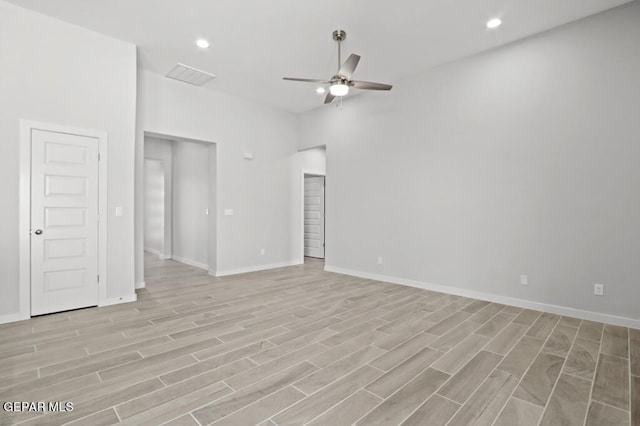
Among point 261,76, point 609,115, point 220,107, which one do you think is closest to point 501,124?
point 609,115

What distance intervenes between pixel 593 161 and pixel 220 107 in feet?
18.5

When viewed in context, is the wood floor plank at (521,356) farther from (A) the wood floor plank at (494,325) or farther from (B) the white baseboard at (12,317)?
(B) the white baseboard at (12,317)

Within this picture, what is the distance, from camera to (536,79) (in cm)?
371

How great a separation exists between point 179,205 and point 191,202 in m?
0.69

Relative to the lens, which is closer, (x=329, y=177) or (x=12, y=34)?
(x=12, y=34)

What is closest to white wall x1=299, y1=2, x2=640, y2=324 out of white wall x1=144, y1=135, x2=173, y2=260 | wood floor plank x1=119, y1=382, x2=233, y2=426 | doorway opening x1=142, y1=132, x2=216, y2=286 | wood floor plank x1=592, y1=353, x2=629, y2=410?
wood floor plank x1=592, y1=353, x2=629, y2=410

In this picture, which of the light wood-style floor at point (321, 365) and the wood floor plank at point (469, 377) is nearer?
the light wood-style floor at point (321, 365)

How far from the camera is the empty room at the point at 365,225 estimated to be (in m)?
2.06

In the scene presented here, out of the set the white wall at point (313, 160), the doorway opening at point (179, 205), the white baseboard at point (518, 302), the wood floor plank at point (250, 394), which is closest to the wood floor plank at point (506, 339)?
the white baseboard at point (518, 302)

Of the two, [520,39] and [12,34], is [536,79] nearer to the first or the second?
[520,39]

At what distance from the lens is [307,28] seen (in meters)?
3.61

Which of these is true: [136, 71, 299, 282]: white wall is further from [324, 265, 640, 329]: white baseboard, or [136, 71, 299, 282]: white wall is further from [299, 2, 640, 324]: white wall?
[324, 265, 640, 329]: white baseboard

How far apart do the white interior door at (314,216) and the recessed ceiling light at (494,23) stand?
4907 millimetres

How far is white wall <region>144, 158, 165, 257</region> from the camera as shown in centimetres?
786
